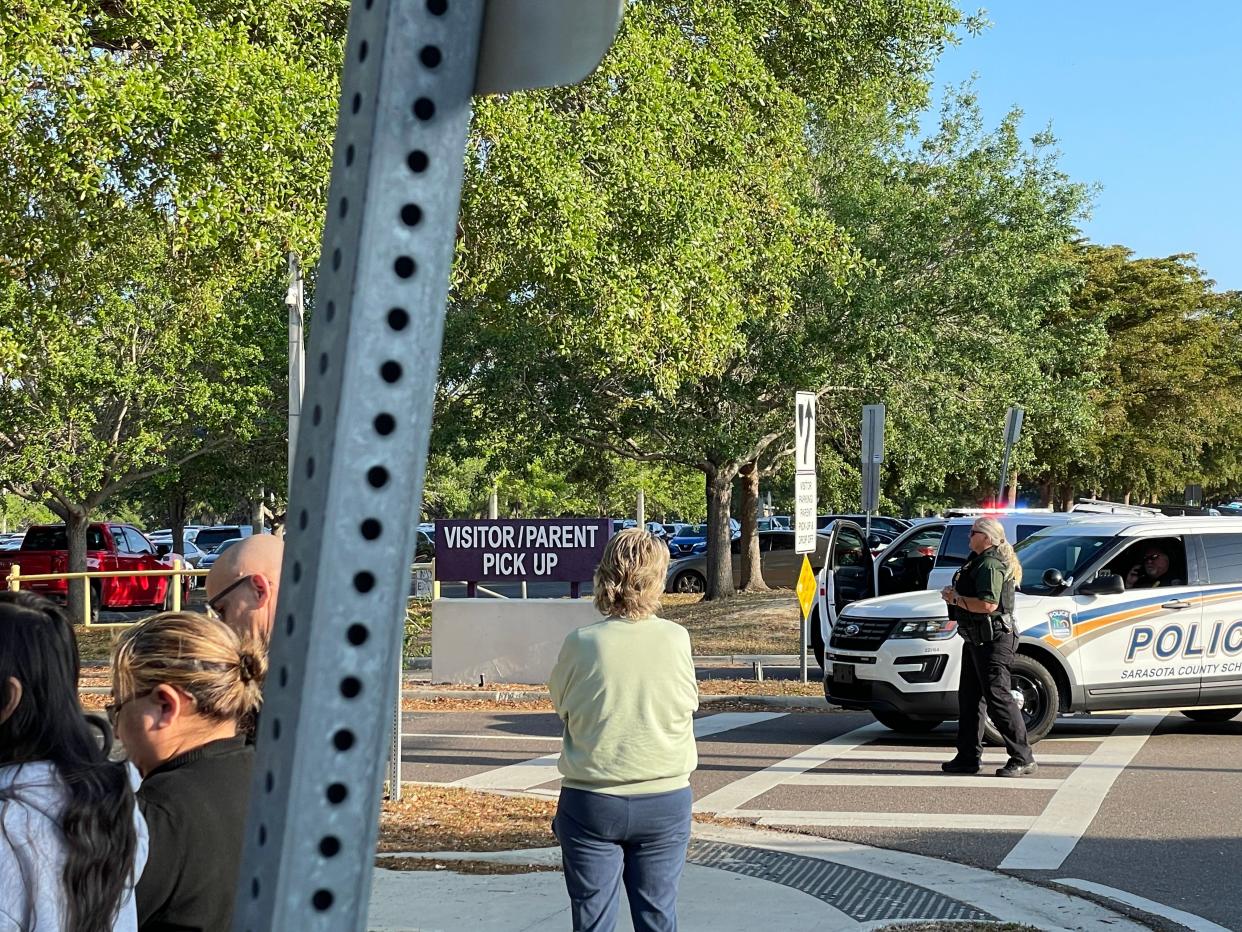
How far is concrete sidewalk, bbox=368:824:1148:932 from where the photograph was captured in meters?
7.23

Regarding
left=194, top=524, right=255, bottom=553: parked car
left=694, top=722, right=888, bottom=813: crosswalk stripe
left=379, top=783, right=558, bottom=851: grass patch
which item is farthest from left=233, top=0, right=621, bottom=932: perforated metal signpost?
left=194, top=524, right=255, bottom=553: parked car

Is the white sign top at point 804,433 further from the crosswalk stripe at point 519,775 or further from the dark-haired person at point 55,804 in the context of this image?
the dark-haired person at point 55,804

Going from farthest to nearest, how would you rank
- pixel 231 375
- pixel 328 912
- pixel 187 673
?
1. pixel 231 375
2. pixel 187 673
3. pixel 328 912

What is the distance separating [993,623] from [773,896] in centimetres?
423

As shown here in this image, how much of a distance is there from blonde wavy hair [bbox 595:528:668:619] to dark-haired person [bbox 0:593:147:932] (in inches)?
101

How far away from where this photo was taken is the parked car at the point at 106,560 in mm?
29656

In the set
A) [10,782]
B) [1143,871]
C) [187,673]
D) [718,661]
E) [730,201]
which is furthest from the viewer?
[718,661]

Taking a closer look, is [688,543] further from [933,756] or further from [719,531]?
[933,756]

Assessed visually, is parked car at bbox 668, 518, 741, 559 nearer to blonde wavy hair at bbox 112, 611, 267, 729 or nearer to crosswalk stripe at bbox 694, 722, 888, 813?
crosswalk stripe at bbox 694, 722, 888, 813


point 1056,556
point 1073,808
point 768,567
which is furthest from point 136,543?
point 1073,808

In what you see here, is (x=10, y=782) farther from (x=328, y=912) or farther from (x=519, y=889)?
(x=519, y=889)

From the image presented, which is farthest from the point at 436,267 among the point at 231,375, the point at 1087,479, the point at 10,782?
the point at 1087,479

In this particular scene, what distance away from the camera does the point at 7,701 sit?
8.57ft

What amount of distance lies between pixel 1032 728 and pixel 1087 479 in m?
44.9
